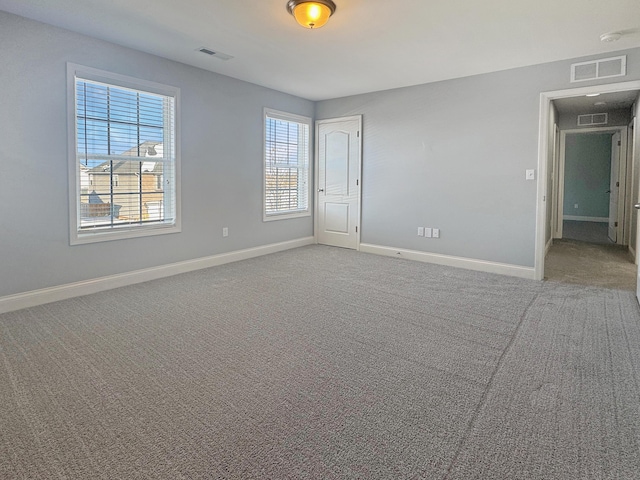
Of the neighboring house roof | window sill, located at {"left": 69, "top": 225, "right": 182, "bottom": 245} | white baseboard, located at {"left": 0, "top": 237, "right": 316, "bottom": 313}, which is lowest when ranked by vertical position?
white baseboard, located at {"left": 0, "top": 237, "right": 316, "bottom": 313}

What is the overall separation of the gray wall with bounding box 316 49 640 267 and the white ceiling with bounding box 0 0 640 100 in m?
0.31

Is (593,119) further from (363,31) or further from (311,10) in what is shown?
(311,10)

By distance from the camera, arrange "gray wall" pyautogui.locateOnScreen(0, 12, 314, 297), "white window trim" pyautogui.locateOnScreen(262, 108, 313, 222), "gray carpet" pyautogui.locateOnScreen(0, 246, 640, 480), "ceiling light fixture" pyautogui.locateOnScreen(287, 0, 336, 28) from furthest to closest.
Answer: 1. "white window trim" pyautogui.locateOnScreen(262, 108, 313, 222)
2. "gray wall" pyautogui.locateOnScreen(0, 12, 314, 297)
3. "ceiling light fixture" pyautogui.locateOnScreen(287, 0, 336, 28)
4. "gray carpet" pyautogui.locateOnScreen(0, 246, 640, 480)

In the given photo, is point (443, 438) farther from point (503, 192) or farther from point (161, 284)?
point (503, 192)

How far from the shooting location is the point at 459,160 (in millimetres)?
5137

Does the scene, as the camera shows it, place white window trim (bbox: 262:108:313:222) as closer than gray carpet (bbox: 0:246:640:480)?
No

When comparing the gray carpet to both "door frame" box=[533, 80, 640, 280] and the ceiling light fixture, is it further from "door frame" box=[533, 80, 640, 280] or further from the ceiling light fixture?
the ceiling light fixture

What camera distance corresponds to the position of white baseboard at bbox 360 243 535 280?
4.71 meters

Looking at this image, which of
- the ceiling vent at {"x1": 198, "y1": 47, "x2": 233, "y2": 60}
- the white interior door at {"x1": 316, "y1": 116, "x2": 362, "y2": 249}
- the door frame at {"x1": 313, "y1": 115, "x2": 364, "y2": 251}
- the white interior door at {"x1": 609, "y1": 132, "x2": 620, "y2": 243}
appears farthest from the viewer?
the white interior door at {"x1": 609, "y1": 132, "x2": 620, "y2": 243}

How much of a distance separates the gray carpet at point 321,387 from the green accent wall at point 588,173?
7574 mm

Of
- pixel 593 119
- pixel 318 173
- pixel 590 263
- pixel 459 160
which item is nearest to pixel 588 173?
pixel 593 119

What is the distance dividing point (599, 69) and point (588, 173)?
7.15 metres

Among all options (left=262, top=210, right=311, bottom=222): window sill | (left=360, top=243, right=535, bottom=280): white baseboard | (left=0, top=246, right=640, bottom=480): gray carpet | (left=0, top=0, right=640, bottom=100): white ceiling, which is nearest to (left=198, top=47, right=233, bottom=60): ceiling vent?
(left=0, top=0, right=640, bottom=100): white ceiling

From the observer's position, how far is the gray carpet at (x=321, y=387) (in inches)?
62.9
